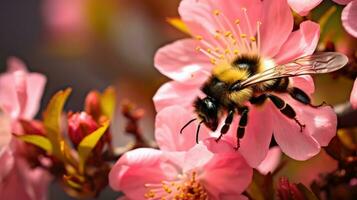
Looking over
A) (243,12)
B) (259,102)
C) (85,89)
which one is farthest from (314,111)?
(85,89)

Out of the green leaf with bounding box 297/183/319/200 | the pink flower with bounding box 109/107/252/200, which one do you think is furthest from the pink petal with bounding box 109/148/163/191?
the green leaf with bounding box 297/183/319/200

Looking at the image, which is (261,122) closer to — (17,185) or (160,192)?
(160,192)

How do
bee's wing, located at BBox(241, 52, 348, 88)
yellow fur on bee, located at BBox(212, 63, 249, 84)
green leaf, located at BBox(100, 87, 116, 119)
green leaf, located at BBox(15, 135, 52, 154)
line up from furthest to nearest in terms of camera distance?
1. green leaf, located at BBox(100, 87, 116, 119)
2. green leaf, located at BBox(15, 135, 52, 154)
3. yellow fur on bee, located at BBox(212, 63, 249, 84)
4. bee's wing, located at BBox(241, 52, 348, 88)

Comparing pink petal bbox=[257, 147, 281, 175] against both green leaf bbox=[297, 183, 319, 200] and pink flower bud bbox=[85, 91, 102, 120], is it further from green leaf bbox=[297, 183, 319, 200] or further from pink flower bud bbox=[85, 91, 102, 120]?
pink flower bud bbox=[85, 91, 102, 120]

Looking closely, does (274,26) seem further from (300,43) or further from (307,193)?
(307,193)

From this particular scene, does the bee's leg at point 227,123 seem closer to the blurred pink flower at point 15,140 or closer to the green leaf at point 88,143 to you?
the green leaf at point 88,143

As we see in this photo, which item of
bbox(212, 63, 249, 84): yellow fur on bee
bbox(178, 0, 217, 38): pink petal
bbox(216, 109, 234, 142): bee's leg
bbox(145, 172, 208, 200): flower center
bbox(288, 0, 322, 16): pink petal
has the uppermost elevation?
bbox(288, 0, 322, 16): pink petal

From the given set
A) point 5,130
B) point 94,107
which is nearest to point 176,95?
point 94,107
